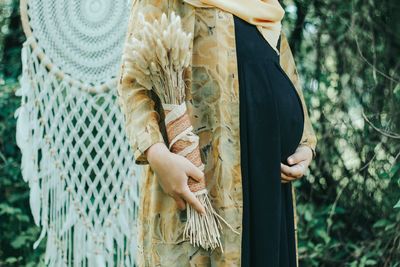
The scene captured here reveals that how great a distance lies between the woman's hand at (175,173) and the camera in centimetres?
157

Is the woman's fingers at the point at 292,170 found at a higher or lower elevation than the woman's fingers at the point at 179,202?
higher

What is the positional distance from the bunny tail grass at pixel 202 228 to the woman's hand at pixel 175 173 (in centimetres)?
2

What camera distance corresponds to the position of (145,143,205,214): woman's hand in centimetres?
157

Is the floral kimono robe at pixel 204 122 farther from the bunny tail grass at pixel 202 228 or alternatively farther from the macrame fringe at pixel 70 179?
the macrame fringe at pixel 70 179

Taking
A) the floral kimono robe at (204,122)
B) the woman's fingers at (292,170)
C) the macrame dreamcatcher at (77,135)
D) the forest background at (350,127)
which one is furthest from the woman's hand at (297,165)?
the forest background at (350,127)

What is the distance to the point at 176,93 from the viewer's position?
161cm

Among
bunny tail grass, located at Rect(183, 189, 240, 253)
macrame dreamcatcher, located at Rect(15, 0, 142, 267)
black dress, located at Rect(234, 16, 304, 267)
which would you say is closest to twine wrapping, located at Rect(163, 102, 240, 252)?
bunny tail grass, located at Rect(183, 189, 240, 253)

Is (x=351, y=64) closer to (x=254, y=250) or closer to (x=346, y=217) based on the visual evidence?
(x=346, y=217)

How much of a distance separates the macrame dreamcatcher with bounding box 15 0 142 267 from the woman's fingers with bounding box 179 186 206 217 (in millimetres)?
1141

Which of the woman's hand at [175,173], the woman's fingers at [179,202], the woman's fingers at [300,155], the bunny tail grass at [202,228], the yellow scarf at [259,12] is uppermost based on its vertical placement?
the yellow scarf at [259,12]

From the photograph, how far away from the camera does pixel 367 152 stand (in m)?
3.39

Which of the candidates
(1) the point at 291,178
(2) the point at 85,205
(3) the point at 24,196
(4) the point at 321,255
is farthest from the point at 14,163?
(1) the point at 291,178

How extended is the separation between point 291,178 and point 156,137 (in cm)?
38

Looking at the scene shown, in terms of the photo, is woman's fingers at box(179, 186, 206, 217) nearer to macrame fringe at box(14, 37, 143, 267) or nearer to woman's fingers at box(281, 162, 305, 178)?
woman's fingers at box(281, 162, 305, 178)
